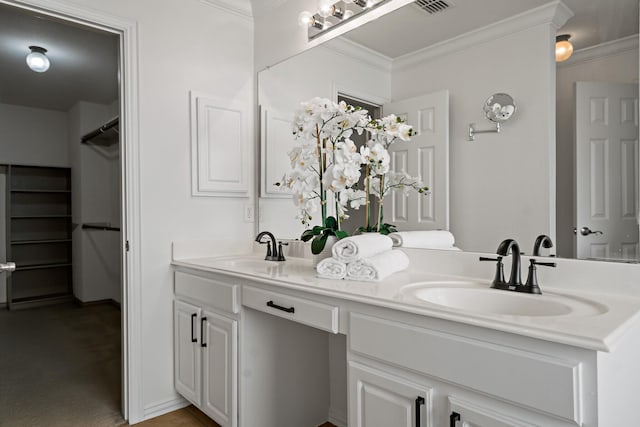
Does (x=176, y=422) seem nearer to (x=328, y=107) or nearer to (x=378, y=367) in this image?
(x=378, y=367)

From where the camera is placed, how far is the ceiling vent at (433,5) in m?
1.68

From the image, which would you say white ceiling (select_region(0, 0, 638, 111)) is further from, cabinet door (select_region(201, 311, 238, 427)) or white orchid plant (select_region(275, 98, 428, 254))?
cabinet door (select_region(201, 311, 238, 427))

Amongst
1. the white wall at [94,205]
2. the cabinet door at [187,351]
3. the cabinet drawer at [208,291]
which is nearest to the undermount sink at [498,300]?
the cabinet drawer at [208,291]

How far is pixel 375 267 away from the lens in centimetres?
150

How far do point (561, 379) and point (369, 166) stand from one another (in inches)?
47.3

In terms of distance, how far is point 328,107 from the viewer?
6.37ft

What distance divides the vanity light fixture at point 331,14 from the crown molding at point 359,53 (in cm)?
9

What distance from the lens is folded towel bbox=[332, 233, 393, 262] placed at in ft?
5.13

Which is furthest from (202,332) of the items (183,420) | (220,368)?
(183,420)

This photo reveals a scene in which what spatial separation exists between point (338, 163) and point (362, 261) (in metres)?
0.51

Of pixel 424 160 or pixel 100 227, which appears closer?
pixel 424 160

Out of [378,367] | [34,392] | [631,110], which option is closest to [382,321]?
[378,367]

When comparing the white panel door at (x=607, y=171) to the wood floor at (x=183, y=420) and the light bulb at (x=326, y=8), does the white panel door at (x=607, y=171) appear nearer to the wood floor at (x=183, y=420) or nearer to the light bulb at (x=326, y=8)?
the light bulb at (x=326, y=8)

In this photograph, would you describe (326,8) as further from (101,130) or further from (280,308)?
(101,130)
